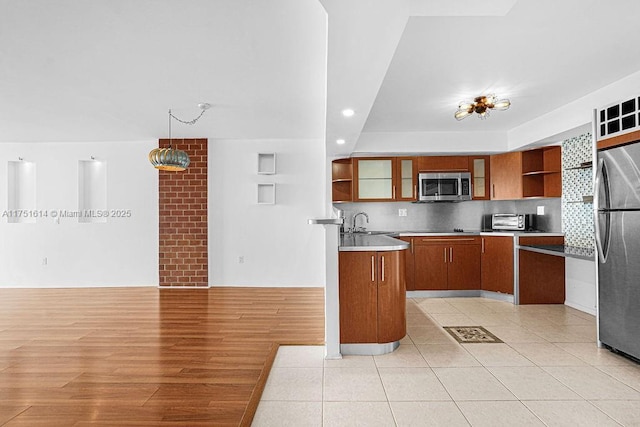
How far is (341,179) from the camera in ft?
18.9

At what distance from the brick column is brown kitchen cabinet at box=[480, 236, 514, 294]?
4284 mm

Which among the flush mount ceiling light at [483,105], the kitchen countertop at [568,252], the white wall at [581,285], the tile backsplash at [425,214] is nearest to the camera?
the kitchen countertop at [568,252]

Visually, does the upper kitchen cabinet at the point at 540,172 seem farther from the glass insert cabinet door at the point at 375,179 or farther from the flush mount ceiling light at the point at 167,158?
the flush mount ceiling light at the point at 167,158

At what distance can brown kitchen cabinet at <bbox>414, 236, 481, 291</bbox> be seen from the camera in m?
5.36

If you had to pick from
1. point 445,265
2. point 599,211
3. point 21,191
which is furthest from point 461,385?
point 21,191

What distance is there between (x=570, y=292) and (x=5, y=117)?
769cm

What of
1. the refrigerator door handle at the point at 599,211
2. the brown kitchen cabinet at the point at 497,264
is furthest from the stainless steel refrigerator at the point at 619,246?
the brown kitchen cabinet at the point at 497,264

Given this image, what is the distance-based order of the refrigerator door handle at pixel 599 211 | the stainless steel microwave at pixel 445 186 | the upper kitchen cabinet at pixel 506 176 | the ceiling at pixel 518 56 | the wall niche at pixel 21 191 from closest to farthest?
the ceiling at pixel 518 56, the refrigerator door handle at pixel 599 211, the upper kitchen cabinet at pixel 506 176, the stainless steel microwave at pixel 445 186, the wall niche at pixel 21 191

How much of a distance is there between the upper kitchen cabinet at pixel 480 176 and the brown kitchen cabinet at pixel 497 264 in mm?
714

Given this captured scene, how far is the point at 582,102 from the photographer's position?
154 inches

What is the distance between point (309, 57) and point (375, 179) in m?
3.00

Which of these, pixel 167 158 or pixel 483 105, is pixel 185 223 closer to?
pixel 167 158

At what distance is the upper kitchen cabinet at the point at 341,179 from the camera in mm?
5766

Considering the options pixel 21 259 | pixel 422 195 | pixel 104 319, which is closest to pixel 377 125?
pixel 422 195
